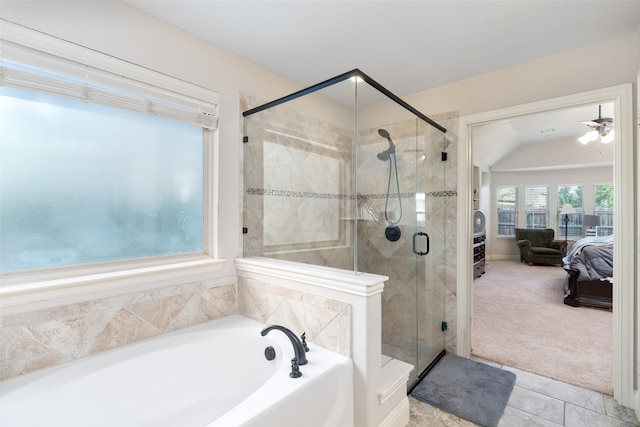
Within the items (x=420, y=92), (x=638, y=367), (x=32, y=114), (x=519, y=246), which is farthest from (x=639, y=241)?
(x=519, y=246)

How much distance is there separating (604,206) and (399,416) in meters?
7.95

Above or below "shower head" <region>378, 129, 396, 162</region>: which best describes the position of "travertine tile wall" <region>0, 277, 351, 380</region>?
below

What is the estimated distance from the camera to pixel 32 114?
56.8 inches

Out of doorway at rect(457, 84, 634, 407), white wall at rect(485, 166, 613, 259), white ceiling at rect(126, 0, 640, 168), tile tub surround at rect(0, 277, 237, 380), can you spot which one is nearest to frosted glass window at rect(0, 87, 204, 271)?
tile tub surround at rect(0, 277, 237, 380)

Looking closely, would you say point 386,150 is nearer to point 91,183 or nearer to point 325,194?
point 325,194

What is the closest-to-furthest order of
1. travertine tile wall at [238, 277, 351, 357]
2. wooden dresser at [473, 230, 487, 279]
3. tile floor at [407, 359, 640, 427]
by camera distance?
travertine tile wall at [238, 277, 351, 357] → tile floor at [407, 359, 640, 427] → wooden dresser at [473, 230, 487, 279]

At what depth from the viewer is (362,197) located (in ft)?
7.75

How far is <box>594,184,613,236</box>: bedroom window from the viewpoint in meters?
6.67

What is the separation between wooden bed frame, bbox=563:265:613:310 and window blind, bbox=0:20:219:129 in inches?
190

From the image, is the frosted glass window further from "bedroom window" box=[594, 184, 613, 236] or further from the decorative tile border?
"bedroom window" box=[594, 184, 613, 236]

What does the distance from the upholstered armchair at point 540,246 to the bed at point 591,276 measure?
9.50 ft

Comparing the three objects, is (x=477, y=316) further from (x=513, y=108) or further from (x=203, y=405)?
(x=203, y=405)

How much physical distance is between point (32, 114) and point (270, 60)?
1483 millimetres

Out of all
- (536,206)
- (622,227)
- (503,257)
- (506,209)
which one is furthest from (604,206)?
(622,227)
